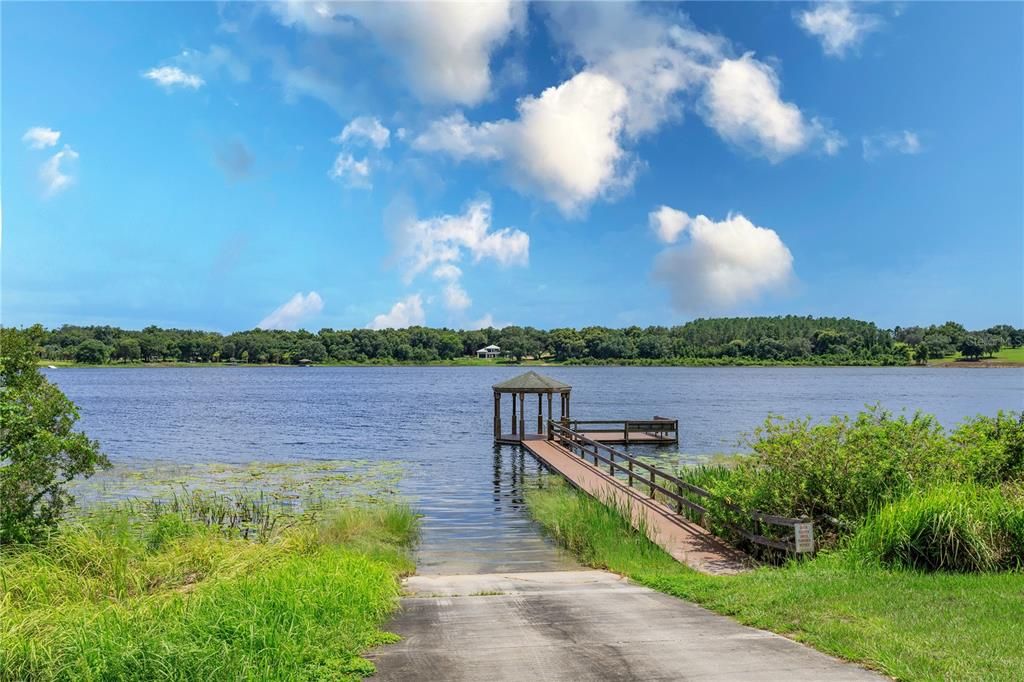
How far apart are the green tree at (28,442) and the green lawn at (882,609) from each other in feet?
30.6

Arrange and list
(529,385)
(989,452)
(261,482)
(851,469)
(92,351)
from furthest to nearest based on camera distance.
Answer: (92,351)
(529,385)
(261,482)
(989,452)
(851,469)

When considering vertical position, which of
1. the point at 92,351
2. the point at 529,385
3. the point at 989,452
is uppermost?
the point at 92,351

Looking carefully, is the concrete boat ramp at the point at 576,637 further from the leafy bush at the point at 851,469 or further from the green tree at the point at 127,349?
the green tree at the point at 127,349

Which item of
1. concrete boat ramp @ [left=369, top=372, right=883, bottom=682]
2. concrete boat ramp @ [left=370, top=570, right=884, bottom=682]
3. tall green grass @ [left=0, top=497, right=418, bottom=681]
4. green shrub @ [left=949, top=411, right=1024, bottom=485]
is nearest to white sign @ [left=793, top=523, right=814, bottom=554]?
concrete boat ramp @ [left=369, top=372, right=883, bottom=682]

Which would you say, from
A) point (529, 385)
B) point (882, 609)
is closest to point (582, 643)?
point (882, 609)

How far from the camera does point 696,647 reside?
268 inches

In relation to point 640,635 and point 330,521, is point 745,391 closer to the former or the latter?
point 330,521

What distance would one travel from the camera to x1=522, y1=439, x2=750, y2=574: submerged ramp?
11.7 m

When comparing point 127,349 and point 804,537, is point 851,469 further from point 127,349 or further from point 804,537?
point 127,349

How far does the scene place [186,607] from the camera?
695 cm

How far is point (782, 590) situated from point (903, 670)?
9.18 feet

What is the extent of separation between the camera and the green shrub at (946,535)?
9445 mm

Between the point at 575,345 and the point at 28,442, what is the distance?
173879 mm

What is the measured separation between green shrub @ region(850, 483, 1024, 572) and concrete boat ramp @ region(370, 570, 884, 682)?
3.15 meters
